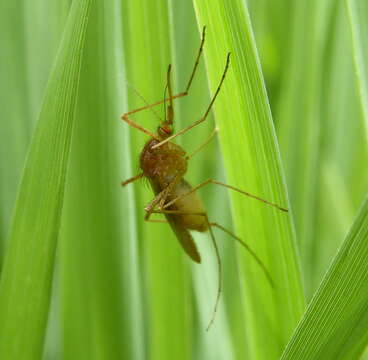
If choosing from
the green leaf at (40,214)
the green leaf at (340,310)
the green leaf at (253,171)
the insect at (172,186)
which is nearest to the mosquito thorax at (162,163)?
the insect at (172,186)

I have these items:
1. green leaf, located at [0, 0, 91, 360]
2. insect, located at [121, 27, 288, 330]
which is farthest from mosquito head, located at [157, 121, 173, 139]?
green leaf, located at [0, 0, 91, 360]

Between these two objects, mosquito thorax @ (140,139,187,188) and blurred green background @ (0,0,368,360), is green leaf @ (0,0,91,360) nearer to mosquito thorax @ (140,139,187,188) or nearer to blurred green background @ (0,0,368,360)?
blurred green background @ (0,0,368,360)

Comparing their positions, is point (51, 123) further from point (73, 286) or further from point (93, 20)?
point (73, 286)

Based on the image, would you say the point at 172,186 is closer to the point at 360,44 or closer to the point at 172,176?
the point at 172,176

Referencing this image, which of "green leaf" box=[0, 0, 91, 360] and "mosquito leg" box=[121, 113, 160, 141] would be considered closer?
"green leaf" box=[0, 0, 91, 360]

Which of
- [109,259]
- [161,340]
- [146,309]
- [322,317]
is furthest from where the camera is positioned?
[146,309]

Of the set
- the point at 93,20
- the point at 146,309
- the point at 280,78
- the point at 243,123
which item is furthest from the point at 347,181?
the point at 93,20

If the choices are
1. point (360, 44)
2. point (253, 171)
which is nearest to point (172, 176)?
point (253, 171)
